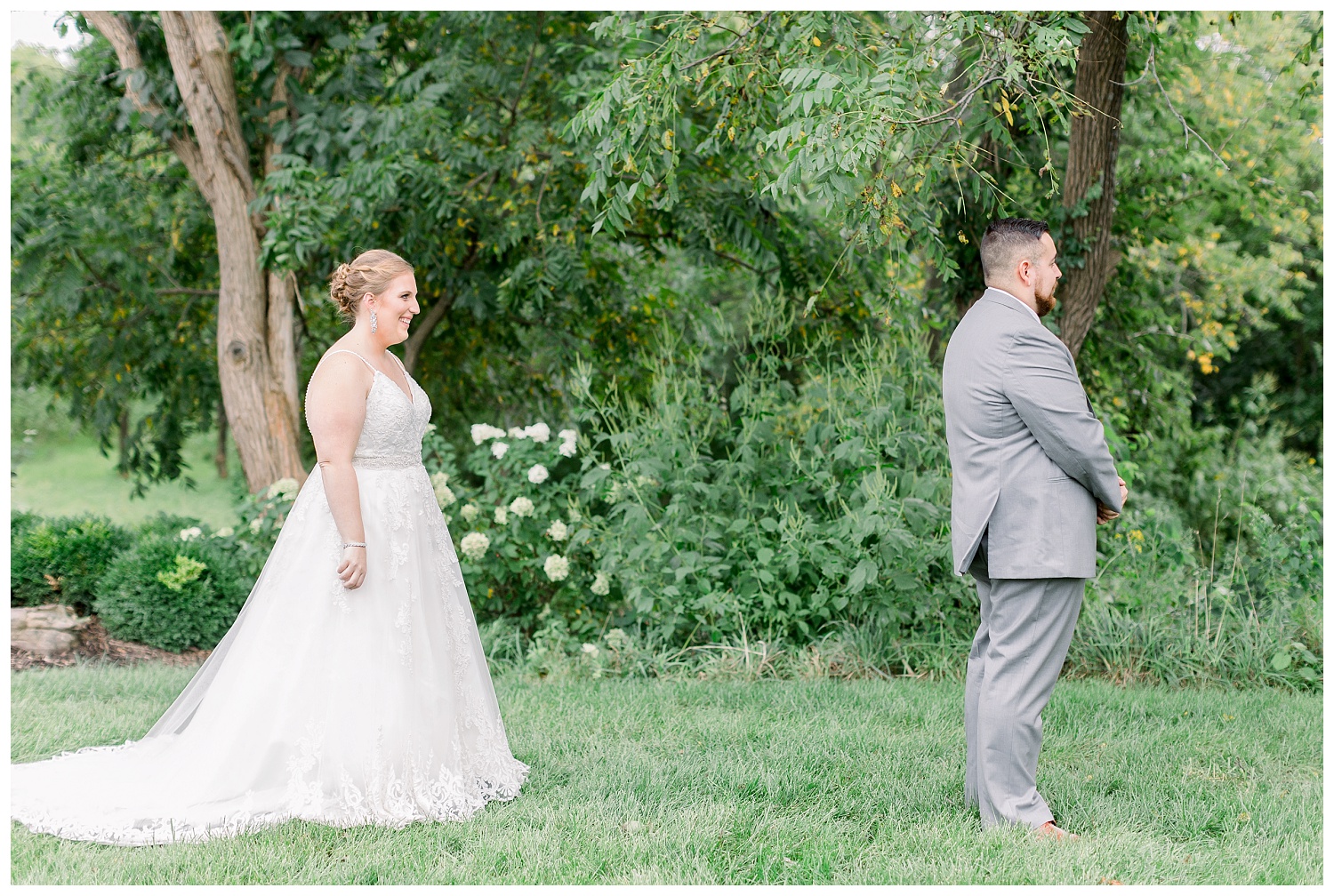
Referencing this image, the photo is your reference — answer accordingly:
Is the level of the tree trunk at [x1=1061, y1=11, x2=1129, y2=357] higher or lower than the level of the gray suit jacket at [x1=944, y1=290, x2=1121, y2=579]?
higher

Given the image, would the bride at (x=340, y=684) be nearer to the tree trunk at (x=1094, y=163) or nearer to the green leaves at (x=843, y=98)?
the green leaves at (x=843, y=98)

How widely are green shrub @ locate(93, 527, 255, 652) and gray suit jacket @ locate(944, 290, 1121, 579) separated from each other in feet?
15.9

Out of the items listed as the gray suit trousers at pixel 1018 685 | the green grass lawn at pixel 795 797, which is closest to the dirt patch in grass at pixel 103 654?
the green grass lawn at pixel 795 797

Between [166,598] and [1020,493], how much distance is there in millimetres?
5186

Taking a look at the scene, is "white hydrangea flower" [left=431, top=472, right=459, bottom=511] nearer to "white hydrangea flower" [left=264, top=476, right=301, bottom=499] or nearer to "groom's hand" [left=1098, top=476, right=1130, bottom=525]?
"white hydrangea flower" [left=264, top=476, right=301, bottom=499]

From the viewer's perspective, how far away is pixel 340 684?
3600 mm

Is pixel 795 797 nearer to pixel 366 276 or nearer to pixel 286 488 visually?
pixel 366 276

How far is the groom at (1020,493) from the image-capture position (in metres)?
3.23

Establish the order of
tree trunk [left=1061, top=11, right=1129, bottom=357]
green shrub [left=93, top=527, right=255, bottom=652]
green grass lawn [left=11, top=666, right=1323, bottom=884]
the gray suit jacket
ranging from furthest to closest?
green shrub [left=93, top=527, right=255, bottom=652]
tree trunk [left=1061, top=11, right=1129, bottom=357]
the gray suit jacket
green grass lawn [left=11, top=666, right=1323, bottom=884]

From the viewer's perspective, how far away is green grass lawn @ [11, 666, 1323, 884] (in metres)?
3.10

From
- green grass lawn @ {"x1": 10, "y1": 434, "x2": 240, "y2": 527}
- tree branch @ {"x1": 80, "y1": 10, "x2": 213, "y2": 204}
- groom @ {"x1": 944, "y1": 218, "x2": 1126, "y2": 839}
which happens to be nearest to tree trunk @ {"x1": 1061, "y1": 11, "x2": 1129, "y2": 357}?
groom @ {"x1": 944, "y1": 218, "x2": 1126, "y2": 839}

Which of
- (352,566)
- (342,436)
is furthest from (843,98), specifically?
(352,566)

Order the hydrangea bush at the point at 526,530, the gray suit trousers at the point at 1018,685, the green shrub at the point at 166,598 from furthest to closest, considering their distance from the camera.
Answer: the green shrub at the point at 166,598, the hydrangea bush at the point at 526,530, the gray suit trousers at the point at 1018,685

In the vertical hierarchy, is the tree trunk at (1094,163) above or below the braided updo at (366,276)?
above
